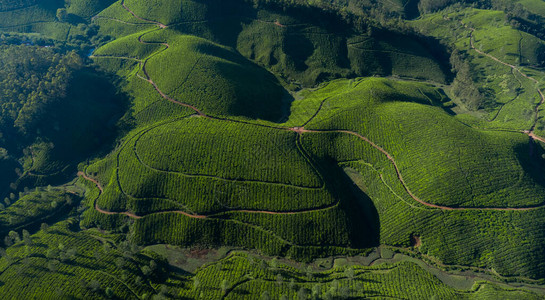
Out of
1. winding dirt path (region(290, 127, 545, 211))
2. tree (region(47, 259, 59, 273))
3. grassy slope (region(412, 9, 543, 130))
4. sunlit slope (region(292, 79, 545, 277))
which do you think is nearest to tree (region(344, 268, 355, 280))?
sunlit slope (region(292, 79, 545, 277))

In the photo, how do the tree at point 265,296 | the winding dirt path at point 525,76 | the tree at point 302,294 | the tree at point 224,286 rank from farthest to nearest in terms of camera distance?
the winding dirt path at point 525,76 → the tree at point 224,286 → the tree at point 302,294 → the tree at point 265,296

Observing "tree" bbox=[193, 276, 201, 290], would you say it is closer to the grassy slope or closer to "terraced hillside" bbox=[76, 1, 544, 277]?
"terraced hillside" bbox=[76, 1, 544, 277]

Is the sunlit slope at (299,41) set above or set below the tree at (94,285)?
above

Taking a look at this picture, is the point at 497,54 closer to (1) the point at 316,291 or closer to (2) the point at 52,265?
(1) the point at 316,291

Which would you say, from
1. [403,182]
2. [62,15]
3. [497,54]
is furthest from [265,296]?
[62,15]

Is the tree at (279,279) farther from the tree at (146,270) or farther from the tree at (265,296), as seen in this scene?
the tree at (146,270)

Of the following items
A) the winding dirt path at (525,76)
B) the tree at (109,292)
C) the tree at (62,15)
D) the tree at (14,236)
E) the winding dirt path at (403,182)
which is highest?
the tree at (62,15)

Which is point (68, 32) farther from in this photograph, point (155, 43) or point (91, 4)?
point (155, 43)

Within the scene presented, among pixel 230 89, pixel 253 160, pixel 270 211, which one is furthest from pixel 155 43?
pixel 270 211

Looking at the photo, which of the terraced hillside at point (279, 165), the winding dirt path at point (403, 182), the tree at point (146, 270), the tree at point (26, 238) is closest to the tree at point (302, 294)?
the terraced hillside at point (279, 165)
